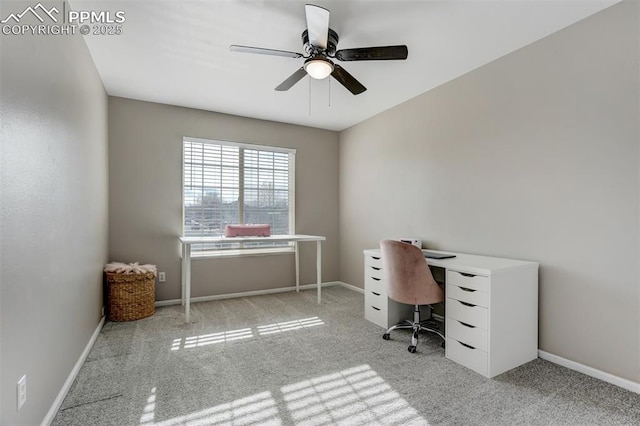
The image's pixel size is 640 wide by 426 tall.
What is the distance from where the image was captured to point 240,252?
4.43 metres

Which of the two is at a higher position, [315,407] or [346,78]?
[346,78]

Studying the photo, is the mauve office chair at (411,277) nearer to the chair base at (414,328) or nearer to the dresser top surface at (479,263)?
the chair base at (414,328)

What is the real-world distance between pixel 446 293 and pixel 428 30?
6.94 ft

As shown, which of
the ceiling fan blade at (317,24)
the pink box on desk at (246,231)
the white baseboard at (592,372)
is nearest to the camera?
the ceiling fan blade at (317,24)

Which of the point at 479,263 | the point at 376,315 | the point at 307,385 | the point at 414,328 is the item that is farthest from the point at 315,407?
the point at 479,263

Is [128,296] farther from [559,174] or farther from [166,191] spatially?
[559,174]

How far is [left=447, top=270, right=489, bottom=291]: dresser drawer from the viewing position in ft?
7.42

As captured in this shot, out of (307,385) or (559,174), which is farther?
(559,174)

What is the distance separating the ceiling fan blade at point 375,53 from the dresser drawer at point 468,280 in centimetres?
171

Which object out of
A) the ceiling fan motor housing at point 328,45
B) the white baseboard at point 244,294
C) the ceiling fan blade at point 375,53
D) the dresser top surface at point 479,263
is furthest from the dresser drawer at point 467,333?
the white baseboard at point 244,294

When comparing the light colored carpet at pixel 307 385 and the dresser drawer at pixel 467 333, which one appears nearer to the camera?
the light colored carpet at pixel 307 385

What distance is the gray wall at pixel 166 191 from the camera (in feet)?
12.3

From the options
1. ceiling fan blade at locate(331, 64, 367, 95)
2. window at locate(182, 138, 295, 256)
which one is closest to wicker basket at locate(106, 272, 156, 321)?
window at locate(182, 138, 295, 256)

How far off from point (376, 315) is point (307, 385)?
1.36m
